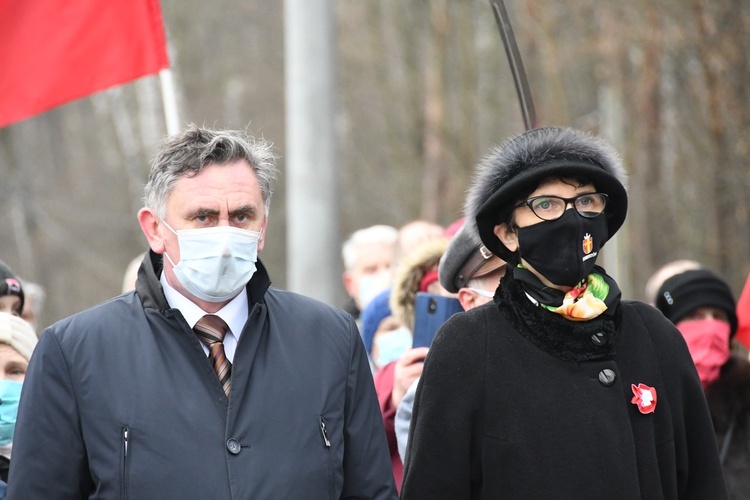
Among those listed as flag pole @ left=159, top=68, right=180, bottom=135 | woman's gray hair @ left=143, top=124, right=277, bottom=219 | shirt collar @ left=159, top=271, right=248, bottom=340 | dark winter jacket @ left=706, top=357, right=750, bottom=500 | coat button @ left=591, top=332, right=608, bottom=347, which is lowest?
dark winter jacket @ left=706, top=357, right=750, bottom=500

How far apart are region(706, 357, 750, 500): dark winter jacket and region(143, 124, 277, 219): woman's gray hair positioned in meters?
2.36

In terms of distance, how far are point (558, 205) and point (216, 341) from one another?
42.4 inches

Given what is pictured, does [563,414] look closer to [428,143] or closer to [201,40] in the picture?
[428,143]

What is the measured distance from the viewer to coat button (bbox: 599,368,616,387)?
11.6 feet

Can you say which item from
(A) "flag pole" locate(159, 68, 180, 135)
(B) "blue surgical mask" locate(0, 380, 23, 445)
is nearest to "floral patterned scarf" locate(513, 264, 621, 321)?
(B) "blue surgical mask" locate(0, 380, 23, 445)

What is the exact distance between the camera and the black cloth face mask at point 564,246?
3.51 m

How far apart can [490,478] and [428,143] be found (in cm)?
2063

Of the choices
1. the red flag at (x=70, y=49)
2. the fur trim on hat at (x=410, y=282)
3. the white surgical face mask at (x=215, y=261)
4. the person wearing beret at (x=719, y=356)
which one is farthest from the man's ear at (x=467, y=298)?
the red flag at (x=70, y=49)

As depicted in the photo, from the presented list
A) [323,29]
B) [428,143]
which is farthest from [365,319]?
[428,143]

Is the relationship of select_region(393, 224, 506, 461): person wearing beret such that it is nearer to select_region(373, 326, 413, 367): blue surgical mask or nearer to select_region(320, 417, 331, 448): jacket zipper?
select_region(320, 417, 331, 448): jacket zipper

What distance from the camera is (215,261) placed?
3.61m

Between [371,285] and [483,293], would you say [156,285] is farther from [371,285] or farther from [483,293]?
[371,285]

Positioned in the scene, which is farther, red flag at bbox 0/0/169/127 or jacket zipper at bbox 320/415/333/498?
red flag at bbox 0/0/169/127

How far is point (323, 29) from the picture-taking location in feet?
29.6
